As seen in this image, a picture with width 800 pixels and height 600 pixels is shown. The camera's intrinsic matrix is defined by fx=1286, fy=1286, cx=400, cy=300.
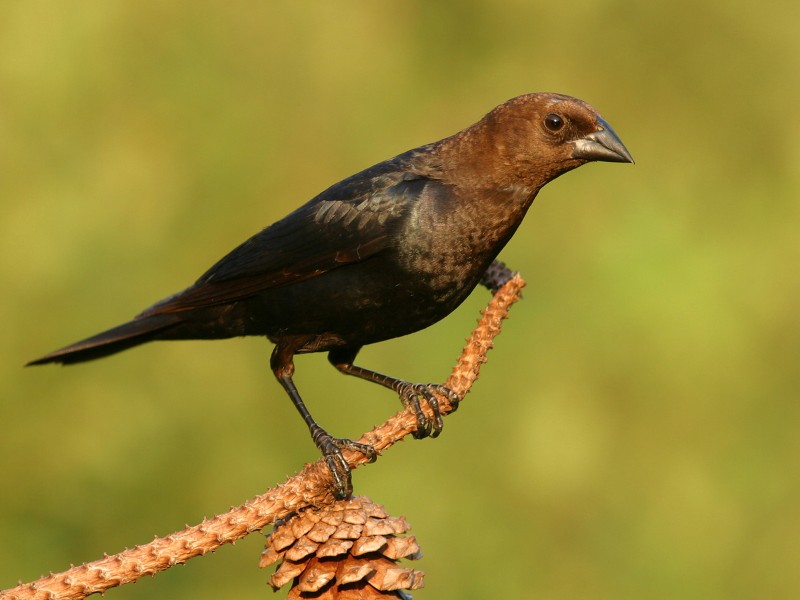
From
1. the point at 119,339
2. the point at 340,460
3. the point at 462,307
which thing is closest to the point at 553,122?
the point at 340,460

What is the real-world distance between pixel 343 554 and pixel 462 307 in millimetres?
3065

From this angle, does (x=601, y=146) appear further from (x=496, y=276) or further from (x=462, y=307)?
(x=462, y=307)

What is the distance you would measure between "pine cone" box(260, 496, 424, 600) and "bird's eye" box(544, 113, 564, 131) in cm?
154

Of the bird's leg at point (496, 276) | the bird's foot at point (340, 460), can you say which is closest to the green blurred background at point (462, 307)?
the bird's foot at point (340, 460)

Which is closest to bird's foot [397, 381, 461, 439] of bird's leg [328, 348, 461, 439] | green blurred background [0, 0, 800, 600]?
bird's leg [328, 348, 461, 439]

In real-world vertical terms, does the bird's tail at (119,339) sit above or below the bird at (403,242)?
above

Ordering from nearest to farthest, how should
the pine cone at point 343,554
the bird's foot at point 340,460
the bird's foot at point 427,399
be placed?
the pine cone at point 343,554
the bird's foot at point 340,460
the bird's foot at point 427,399

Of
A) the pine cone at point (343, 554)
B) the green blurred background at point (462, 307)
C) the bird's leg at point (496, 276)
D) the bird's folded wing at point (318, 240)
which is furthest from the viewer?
the green blurred background at point (462, 307)

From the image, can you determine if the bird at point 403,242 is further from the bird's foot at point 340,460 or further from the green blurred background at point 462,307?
the green blurred background at point 462,307

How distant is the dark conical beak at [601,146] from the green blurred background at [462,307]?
159cm

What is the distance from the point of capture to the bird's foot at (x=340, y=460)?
2.39 m

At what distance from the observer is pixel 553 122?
11.8ft

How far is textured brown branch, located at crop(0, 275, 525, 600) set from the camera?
2.08 metres

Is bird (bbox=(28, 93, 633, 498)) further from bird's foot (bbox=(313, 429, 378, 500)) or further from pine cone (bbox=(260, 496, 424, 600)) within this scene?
pine cone (bbox=(260, 496, 424, 600))
